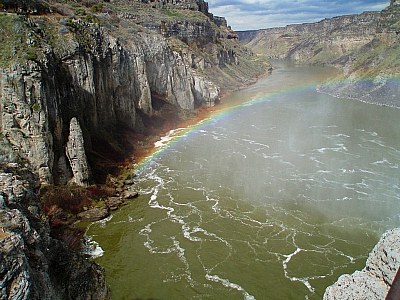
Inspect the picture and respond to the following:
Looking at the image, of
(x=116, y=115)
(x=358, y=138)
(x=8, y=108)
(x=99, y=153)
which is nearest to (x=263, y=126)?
(x=358, y=138)

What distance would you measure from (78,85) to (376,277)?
38.6 metres

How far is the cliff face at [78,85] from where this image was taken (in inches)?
1270

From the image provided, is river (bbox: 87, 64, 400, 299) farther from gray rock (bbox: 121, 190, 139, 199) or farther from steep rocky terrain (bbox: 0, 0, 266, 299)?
steep rocky terrain (bbox: 0, 0, 266, 299)

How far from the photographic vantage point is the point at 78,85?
1646 inches

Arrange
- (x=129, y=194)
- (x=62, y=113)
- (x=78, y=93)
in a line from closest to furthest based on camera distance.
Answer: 1. (x=129, y=194)
2. (x=62, y=113)
3. (x=78, y=93)

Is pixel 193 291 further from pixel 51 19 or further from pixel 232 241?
pixel 51 19

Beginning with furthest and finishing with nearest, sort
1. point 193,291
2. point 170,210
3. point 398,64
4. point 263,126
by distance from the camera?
point 398,64 → point 263,126 → point 170,210 → point 193,291

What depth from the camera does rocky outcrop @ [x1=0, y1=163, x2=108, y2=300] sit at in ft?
30.7

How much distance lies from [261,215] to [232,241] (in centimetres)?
496

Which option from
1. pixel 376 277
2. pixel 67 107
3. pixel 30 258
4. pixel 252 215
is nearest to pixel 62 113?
pixel 67 107

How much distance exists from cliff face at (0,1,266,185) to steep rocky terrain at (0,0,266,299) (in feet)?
0.30

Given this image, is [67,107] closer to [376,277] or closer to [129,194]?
[129,194]

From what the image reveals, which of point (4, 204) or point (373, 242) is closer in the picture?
point (4, 204)

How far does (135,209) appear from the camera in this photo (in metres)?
35.0
